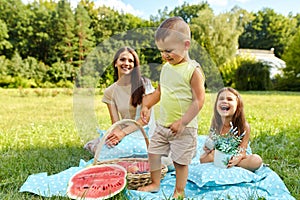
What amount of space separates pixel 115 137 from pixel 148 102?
1.41ft

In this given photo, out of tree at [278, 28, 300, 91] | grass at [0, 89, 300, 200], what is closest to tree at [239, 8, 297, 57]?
tree at [278, 28, 300, 91]

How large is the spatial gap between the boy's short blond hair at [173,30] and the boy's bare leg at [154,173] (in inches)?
29.9

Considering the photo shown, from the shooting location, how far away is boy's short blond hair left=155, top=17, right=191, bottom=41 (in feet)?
6.40

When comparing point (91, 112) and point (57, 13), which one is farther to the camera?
point (57, 13)

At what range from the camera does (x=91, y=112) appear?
2604 mm

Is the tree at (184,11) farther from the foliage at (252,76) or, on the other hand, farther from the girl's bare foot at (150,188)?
the foliage at (252,76)

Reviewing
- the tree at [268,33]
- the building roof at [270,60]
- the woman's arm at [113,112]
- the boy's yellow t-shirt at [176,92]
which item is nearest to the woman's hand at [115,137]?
the woman's arm at [113,112]

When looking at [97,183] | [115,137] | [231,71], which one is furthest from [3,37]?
[97,183]

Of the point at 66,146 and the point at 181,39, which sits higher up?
the point at 181,39

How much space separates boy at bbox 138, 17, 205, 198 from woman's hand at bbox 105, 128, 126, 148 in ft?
1.30

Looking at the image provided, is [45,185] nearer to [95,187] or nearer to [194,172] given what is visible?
[95,187]

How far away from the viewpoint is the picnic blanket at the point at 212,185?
2.19m

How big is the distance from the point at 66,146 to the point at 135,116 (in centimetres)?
138

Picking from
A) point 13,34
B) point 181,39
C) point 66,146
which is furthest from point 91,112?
point 13,34
